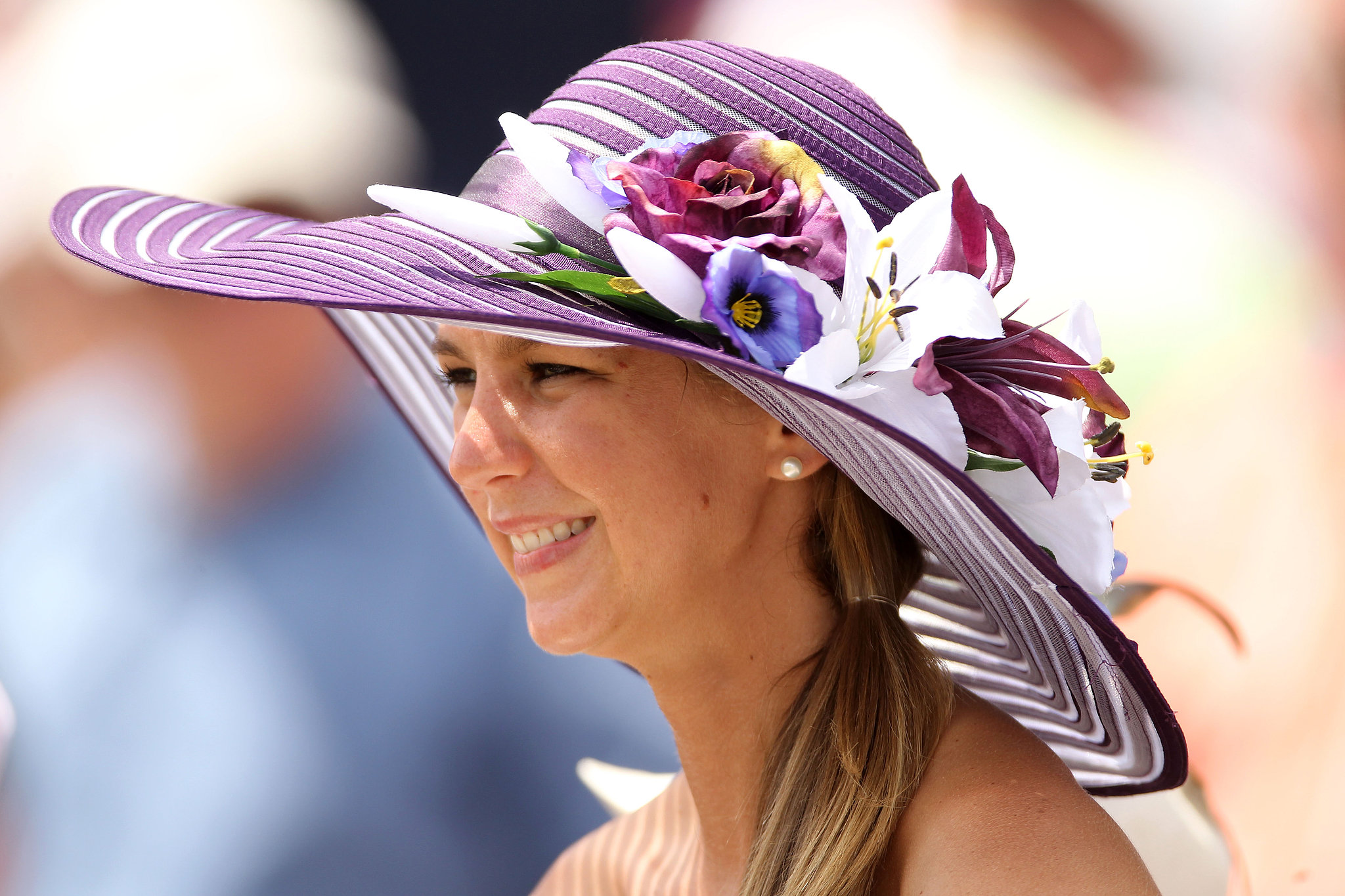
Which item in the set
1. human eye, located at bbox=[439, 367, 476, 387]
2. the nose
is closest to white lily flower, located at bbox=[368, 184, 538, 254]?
the nose

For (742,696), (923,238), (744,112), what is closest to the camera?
(923,238)

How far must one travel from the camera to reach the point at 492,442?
1335 millimetres

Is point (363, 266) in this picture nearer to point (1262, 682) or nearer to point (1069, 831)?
point (1069, 831)

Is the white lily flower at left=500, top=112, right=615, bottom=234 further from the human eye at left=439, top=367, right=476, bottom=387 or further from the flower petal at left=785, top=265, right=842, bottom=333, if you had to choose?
the human eye at left=439, top=367, right=476, bottom=387

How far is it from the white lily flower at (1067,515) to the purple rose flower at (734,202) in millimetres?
293

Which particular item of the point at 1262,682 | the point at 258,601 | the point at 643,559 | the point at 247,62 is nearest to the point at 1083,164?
the point at 1262,682

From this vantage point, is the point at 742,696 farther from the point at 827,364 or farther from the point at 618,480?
the point at 827,364

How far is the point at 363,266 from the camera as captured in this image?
1188mm

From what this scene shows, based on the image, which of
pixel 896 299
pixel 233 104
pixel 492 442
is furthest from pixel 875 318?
pixel 233 104

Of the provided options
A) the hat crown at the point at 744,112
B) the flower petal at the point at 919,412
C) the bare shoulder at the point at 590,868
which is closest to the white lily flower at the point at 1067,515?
the flower petal at the point at 919,412

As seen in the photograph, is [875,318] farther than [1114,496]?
No

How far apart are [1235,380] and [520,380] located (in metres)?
1.32

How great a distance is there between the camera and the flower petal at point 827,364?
1002 millimetres

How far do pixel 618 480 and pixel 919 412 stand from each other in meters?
0.38
